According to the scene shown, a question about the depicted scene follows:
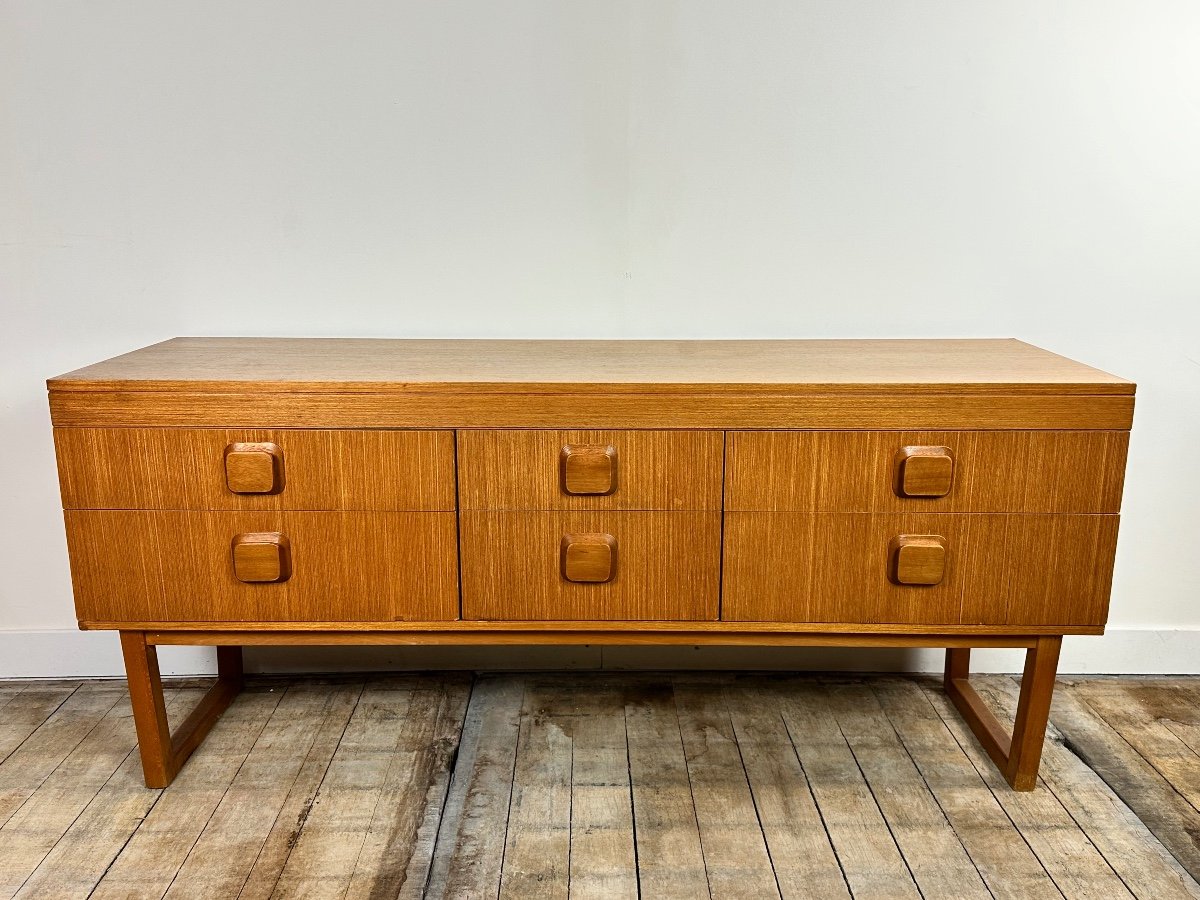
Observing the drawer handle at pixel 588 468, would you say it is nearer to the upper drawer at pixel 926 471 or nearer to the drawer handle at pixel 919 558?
the upper drawer at pixel 926 471

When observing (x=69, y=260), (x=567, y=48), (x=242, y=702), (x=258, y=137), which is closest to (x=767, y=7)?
(x=567, y=48)

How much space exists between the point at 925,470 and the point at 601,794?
0.76 meters

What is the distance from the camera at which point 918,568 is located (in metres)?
1.57

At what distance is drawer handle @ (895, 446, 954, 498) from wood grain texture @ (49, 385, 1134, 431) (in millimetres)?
42

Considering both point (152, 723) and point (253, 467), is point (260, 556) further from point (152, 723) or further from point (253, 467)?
point (152, 723)

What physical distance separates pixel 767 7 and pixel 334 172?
884 mm

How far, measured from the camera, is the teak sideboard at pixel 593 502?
5.00 feet

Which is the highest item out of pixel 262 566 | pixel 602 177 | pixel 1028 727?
pixel 602 177

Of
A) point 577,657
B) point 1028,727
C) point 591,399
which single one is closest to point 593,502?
point 591,399

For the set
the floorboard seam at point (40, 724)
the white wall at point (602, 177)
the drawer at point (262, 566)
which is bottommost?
the floorboard seam at point (40, 724)

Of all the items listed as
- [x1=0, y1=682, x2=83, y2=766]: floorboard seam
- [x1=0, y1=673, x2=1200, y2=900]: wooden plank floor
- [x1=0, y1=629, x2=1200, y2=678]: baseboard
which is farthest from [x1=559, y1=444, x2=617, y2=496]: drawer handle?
[x1=0, y1=682, x2=83, y2=766]: floorboard seam

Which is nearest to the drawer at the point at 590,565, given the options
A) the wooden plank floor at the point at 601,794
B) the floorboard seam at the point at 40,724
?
the wooden plank floor at the point at 601,794

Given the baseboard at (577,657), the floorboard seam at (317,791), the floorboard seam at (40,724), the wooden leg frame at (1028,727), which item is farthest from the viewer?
the baseboard at (577,657)

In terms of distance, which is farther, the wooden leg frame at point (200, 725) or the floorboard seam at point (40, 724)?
the floorboard seam at point (40, 724)
